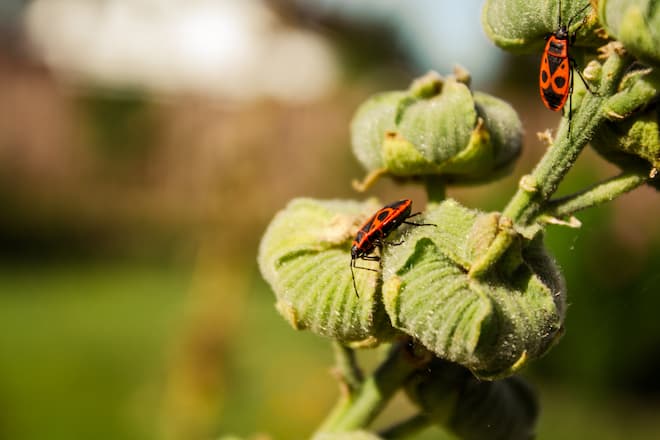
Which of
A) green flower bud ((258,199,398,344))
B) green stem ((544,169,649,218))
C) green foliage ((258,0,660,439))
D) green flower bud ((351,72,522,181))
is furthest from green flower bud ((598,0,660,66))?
green flower bud ((258,199,398,344))

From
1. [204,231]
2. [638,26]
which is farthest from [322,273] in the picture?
[204,231]

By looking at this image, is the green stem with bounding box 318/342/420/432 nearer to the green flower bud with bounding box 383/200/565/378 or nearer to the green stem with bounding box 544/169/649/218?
the green flower bud with bounding box 383/200/565/378

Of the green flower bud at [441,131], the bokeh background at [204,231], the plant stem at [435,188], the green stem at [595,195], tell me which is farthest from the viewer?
the bokeh background at [204,231]

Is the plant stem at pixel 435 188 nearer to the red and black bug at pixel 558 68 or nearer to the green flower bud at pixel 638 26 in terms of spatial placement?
the red and black bug at pixel 558 68

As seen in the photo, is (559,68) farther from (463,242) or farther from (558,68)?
(463,242)

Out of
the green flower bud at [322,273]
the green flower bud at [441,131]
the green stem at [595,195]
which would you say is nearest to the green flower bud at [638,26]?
the green stem at [595,195]

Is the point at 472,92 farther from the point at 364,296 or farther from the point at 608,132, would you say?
the point at 364,296

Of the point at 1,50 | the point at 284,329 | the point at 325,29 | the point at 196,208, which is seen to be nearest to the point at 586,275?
the point at 284,329
